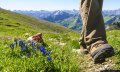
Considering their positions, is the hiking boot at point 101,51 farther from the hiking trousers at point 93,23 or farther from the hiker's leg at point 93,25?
the hiking trousers at point 93,23

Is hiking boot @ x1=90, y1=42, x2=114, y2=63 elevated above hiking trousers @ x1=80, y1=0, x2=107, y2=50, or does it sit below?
below

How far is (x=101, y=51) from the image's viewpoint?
28.5ft

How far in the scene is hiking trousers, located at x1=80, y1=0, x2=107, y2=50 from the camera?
991cm

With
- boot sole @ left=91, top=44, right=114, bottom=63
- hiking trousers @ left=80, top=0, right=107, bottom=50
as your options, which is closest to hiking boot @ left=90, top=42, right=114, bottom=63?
boot sole @ left=91, top=44, right=114, bottom=63

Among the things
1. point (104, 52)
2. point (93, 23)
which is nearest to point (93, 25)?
point (93, 23)

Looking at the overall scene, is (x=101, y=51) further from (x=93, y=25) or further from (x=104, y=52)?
(x=93, y=25)

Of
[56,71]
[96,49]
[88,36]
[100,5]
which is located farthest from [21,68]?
[100,5]

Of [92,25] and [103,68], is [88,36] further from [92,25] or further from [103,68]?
[103,68]

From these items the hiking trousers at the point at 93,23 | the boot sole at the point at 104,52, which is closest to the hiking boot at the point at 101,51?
the boot sole at the point at 104,52

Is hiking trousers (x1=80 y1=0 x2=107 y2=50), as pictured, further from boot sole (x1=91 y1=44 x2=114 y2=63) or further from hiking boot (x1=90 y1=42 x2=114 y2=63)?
boot sole (x1=91 y1=44 x2=114 y2=63)

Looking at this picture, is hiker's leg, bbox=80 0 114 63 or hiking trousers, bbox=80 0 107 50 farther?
hiking trousers, bbox=80 0 107 50

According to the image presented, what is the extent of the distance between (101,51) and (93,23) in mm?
1705

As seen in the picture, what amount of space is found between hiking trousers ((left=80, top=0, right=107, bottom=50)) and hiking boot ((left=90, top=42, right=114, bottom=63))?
0.45m

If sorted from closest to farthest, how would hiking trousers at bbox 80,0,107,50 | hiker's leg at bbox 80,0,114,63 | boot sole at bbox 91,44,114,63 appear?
boot sole at bbox 91,44,114,63, hiker's leg at bbox 80,0,114,63, hiking trousers at bbox 80,0,107,50
